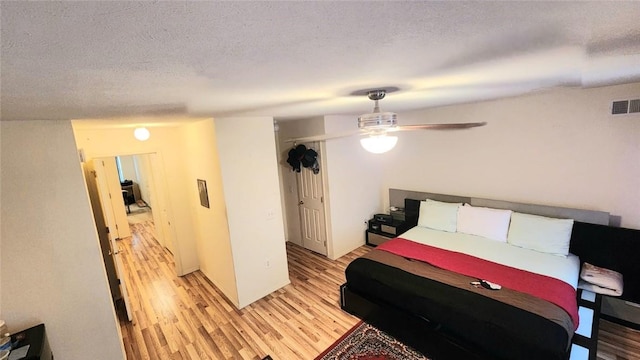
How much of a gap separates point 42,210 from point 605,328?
5103 millimetres

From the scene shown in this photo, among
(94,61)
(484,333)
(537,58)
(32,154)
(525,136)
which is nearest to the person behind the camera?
(94,61)

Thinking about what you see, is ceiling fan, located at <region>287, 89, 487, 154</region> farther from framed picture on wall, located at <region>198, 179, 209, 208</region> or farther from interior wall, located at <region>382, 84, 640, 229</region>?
framed picture on wall, located at <region>198, 179, 209, 208</region>

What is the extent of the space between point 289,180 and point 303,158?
889mm

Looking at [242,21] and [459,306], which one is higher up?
[242,21]

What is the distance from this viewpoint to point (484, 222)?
3539 mm

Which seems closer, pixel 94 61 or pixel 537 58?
pixel 94 61

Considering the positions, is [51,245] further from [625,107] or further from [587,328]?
[625,107]

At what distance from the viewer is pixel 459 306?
2301 millimetres

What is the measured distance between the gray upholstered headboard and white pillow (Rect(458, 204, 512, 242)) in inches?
6.6

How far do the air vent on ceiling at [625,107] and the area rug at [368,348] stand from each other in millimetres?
3115

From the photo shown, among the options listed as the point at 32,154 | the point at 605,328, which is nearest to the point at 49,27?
the point at 32,154

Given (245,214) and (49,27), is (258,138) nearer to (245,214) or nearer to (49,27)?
(245,214)

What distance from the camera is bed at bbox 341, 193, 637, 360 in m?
2.05

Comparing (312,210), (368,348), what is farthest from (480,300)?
(312,210)
